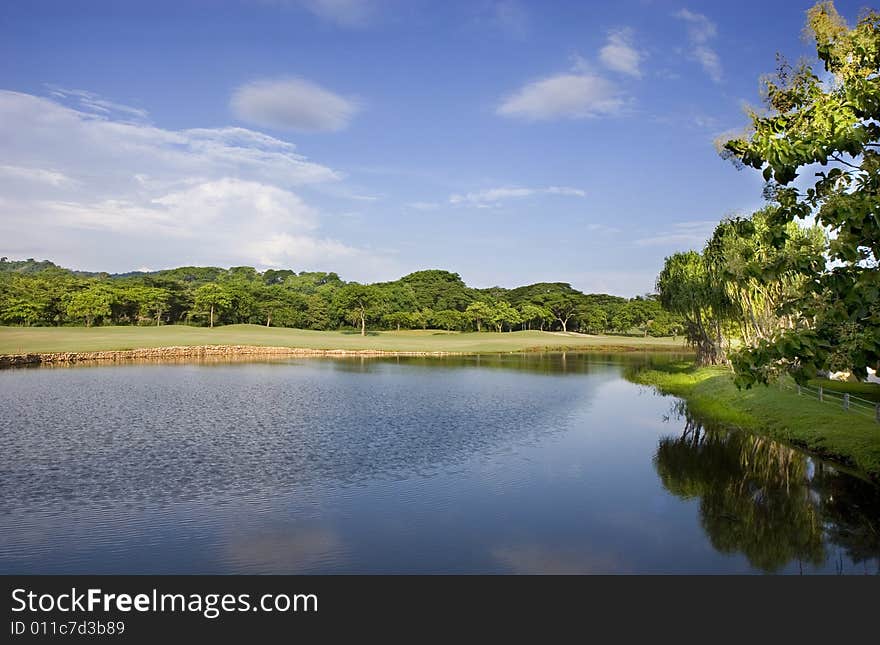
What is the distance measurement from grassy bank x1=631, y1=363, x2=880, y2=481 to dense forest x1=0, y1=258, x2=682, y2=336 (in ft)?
173

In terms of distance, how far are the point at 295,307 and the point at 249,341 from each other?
49.1 metres

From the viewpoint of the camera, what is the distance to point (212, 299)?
119 metres

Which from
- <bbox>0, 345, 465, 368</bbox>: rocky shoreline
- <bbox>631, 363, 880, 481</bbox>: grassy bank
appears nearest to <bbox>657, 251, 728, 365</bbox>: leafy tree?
<bbox>631, 363, 880, 481</bbox>: grassy bank

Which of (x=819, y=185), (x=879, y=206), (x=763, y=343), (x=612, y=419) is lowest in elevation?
(x=612, y=419)

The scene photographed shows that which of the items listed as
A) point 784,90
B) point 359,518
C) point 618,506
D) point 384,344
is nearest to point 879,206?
point 784,90

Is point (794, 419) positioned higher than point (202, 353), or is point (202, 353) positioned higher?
point (794, 419)

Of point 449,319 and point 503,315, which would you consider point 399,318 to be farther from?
point 503,315

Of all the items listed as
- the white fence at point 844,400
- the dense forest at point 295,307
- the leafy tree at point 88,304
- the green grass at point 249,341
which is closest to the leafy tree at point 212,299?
the dense forest at point 295,307

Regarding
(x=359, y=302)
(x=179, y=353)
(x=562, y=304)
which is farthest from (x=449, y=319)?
(x=179, y=353)

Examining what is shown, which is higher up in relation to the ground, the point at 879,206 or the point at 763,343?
the point at 879,206

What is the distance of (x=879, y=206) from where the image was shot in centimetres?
1115

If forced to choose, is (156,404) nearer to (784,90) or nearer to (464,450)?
(464,450)
